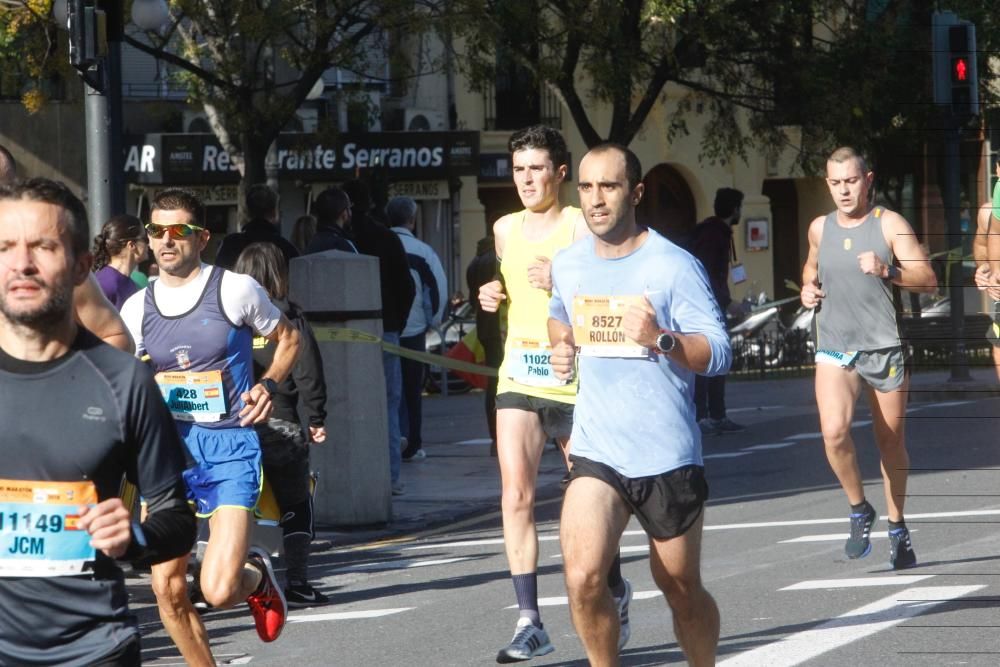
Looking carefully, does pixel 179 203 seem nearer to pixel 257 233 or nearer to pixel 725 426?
pixel 257 233

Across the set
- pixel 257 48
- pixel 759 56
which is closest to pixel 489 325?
pixel 257 48

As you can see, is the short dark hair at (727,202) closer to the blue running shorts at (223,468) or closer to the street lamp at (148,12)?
the street lamp at (148,12)

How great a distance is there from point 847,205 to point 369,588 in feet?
9.76

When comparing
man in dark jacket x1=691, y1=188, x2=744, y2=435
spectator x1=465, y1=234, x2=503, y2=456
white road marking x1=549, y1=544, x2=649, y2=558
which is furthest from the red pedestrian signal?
white road marking x1=549, y1=544, x2=649, y2=558

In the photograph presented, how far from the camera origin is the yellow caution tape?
11.5 m

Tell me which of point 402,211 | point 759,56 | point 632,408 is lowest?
point 632,408

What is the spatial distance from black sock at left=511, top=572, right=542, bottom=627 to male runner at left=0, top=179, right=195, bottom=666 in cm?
348

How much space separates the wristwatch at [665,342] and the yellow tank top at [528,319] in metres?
1.78

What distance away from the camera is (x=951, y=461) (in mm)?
14375

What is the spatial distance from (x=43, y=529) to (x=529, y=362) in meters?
3.76

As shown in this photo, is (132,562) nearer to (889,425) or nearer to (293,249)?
(889,425)

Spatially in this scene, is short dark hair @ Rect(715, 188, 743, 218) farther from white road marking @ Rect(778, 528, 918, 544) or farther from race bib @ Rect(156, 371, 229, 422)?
race bib @ Rect(156, 371, 229, 422)

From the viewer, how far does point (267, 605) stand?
7.34m

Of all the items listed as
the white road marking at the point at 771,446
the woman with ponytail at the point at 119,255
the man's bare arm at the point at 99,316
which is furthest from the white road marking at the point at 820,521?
the man's bare arm at the point at 99,316
